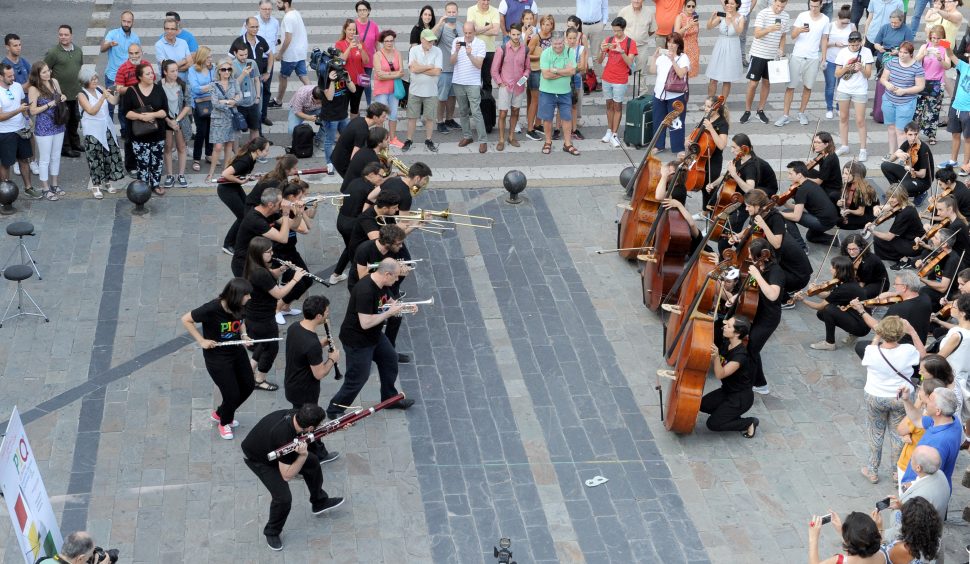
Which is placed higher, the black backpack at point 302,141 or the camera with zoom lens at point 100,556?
the black backpack at point 302,141

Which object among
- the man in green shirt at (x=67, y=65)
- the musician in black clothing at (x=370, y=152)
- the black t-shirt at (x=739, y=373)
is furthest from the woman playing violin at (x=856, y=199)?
the man in green shirt at (x=67, y=65)

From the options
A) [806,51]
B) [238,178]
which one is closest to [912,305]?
[238,178]

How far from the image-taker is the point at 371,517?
31.0ft

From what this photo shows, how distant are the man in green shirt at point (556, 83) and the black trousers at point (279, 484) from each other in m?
7.90

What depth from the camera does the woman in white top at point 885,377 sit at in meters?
9.70

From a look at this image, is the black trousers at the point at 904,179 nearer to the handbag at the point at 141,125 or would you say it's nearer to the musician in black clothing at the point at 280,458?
the musician in black clothing at the point at 280,458

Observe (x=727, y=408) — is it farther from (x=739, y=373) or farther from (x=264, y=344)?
(x=264, y=344)

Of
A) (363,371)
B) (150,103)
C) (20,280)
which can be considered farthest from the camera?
(150,103)

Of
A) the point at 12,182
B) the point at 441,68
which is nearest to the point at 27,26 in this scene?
the point at 12,182

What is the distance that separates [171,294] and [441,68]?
515 cm

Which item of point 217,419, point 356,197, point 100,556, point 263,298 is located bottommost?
point 217,419

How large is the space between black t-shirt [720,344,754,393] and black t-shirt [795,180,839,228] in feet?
12.6

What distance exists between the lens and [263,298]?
34.8 ft

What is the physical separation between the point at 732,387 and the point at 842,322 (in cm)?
212
